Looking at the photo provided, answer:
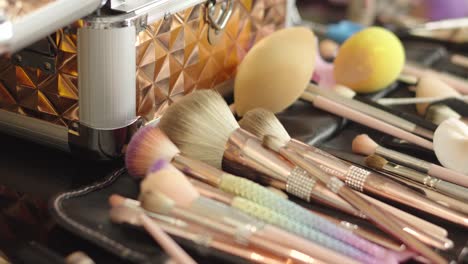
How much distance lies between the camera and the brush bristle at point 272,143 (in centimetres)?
54

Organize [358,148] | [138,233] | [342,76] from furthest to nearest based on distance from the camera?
1. [342,76]
2. [358,148]
3. [138,233]

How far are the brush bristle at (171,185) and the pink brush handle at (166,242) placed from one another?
0.07ft

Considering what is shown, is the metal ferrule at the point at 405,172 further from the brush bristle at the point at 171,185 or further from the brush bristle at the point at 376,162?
the brush bristle at the point at 171,185

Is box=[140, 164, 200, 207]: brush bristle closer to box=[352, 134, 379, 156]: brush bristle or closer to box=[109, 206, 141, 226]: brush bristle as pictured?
box=[109, 206, 141, 226]: brush bristle

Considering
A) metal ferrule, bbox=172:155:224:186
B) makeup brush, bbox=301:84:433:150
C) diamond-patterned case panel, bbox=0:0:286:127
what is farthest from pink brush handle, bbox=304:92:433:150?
metal ferrule, bbox=172:155:224:186

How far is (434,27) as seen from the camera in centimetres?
95

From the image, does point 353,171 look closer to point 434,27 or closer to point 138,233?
point 138,233

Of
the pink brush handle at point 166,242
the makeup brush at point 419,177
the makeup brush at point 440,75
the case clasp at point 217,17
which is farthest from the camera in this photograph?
the makeup brush at point 440,75

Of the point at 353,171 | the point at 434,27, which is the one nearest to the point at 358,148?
the point at 353,171

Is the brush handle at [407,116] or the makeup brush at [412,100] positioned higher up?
the brush handle at [407,116]

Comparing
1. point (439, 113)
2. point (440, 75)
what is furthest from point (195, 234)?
point (440, 75)

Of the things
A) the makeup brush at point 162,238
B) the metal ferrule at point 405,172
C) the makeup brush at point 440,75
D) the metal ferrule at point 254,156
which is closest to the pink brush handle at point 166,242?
the makeup brush at point 162,238

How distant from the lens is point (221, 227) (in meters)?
0.47

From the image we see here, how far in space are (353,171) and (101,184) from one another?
7.8 inches
